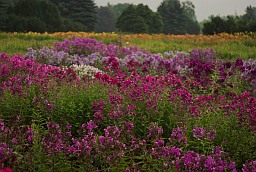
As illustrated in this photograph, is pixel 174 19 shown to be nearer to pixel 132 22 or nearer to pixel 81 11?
pixel 132 22

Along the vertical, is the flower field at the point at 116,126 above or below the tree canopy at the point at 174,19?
below

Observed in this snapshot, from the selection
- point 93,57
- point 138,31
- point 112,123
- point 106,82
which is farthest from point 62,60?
point 138,31

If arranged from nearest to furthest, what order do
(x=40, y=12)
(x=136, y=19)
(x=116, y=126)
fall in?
(x=116, y=126) → (x=40, y=12) → (x=136, y=19)

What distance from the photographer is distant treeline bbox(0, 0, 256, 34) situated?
27.4 meters

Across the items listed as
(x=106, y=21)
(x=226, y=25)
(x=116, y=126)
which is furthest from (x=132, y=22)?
(x=116, y=126)

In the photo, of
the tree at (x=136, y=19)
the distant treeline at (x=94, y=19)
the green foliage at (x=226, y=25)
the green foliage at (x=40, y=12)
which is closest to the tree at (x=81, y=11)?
the distant treeline at (x=94, y=19)

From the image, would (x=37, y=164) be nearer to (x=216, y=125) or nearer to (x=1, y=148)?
(x=1, y=148)

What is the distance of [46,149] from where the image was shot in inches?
130

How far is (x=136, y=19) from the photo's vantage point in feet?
127

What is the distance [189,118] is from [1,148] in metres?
2.51

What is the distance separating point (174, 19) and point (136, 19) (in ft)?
43.3

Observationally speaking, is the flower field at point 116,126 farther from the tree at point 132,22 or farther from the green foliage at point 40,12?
the tree at point 132,22

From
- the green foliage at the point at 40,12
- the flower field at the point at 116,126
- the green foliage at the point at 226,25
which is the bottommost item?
the flower field at the point at 116,126

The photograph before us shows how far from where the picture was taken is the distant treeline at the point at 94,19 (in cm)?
2739
